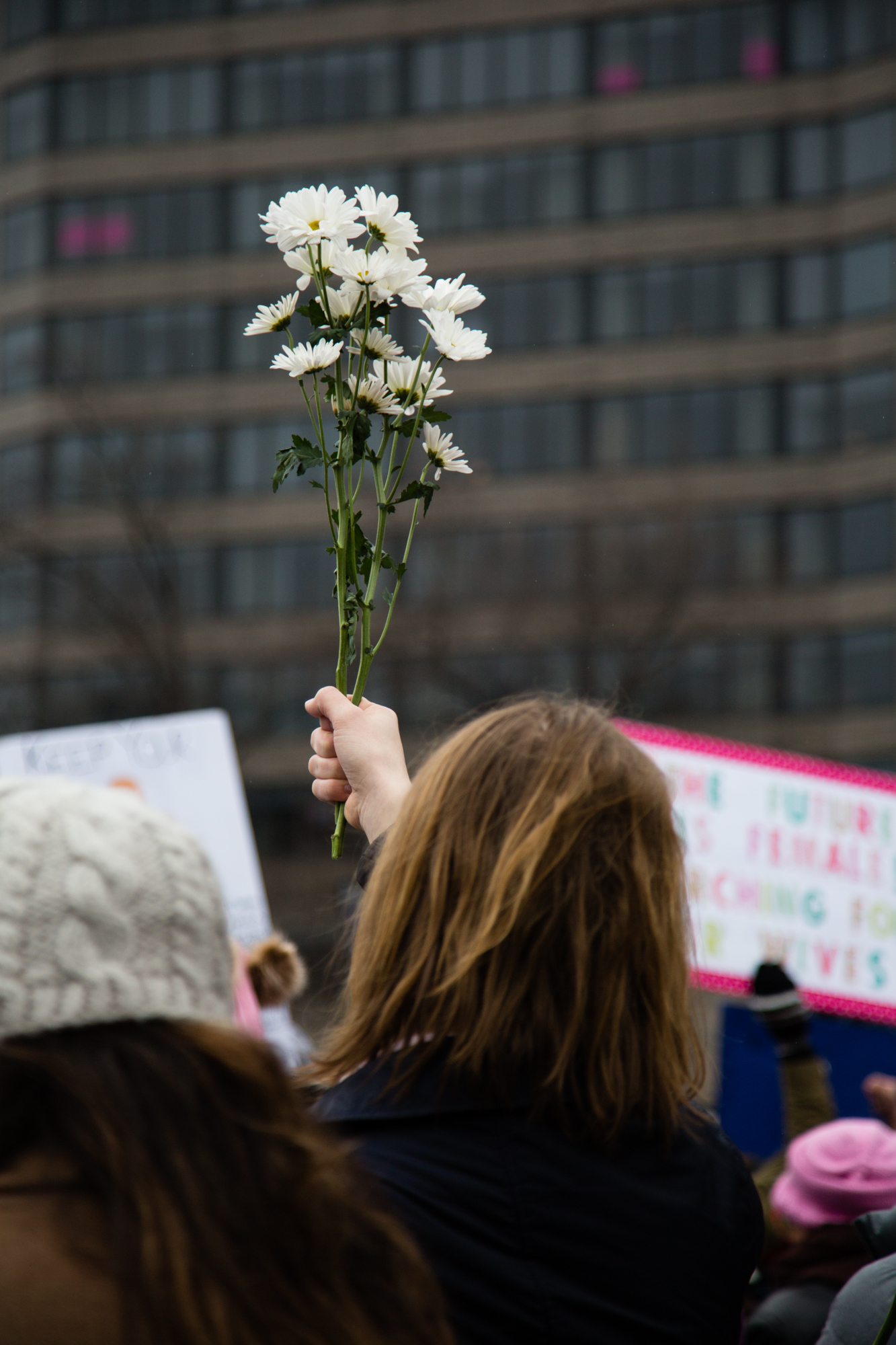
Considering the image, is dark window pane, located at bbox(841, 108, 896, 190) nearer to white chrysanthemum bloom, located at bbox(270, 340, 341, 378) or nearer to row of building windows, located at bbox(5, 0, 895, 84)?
row of building windows, located at bbox(5, 0, 895, 84)

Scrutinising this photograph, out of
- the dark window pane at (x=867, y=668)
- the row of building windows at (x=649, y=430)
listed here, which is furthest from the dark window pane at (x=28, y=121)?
the dark window pane at (x=867, y=668)

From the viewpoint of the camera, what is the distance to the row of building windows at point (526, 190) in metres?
34.9

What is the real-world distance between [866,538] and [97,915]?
3396cm

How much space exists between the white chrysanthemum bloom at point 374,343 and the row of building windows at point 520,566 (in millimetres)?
18522

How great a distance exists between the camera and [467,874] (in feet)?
5.03

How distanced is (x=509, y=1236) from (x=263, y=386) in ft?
120

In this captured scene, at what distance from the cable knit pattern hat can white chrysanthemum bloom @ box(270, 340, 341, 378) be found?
92 cm

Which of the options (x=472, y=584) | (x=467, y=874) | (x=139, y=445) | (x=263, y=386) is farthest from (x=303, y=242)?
(x=263, y=386)

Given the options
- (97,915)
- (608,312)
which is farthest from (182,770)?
(608,312)

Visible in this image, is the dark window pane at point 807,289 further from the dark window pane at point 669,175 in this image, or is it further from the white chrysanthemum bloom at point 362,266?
the white chrysanthemum bloom at point 362,266

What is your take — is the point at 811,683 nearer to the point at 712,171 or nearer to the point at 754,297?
the point at 754,297

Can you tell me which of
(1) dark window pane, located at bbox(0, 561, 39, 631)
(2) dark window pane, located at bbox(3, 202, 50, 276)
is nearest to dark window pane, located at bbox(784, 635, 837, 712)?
(1) dark window pane, located at bbox(0, 561, 39, 631)

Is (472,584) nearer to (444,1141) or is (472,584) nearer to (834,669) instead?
(834,669)

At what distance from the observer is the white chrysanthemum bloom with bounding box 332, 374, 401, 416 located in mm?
2010
